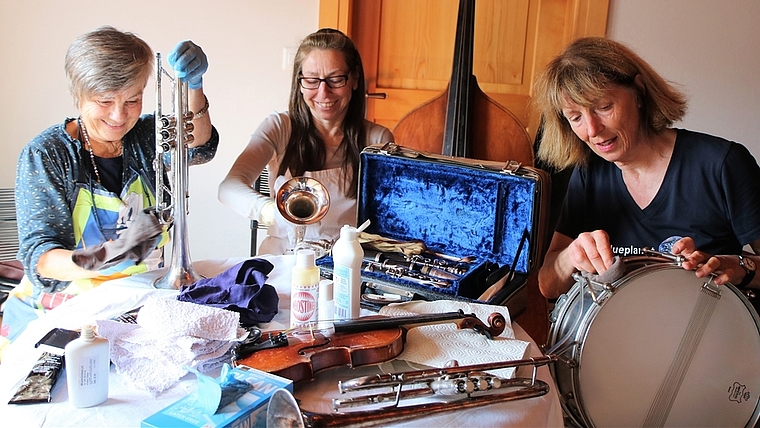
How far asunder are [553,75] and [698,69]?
1569mm

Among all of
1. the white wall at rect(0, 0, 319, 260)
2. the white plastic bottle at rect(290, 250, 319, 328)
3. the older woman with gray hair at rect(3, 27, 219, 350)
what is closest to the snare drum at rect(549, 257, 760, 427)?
the white plastic bottle at rect(290, 250, 319, 328)

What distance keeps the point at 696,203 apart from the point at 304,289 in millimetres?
1083

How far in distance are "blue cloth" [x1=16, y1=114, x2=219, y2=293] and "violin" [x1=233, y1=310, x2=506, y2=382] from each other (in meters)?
0.76

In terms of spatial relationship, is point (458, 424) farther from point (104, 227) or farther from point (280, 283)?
point (104, 227)

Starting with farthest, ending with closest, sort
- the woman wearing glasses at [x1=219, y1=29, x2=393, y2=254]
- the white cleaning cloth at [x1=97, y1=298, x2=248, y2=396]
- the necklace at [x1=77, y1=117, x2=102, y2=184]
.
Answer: the woman wearing glasses at [x1=219, y1=29, x2=393, y2=254] → the necklace at [x1=77, y1=117, x2=102, y2=184] → the white cleaning cloth at [x1=97, y1=298, x2=248, y2=396]

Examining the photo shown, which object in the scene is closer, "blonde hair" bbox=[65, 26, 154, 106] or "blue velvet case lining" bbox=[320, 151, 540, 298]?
"blonde hair" bbox=[65, 26, 154, 106]

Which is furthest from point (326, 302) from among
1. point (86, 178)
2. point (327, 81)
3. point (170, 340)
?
point (327, 81)

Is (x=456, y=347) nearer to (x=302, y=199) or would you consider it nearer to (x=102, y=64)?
(x=302, y=199)

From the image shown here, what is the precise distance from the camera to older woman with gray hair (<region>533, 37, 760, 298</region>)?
1.63 meters

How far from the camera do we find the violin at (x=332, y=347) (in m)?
1.05

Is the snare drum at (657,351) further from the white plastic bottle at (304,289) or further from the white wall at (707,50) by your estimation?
the white wall at (707,50)

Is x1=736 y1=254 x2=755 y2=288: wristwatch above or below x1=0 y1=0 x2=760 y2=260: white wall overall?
below

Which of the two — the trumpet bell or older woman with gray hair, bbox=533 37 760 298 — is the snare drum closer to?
older woman with gray hair, bbox=533 37 760 298

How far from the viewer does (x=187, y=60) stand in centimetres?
154
